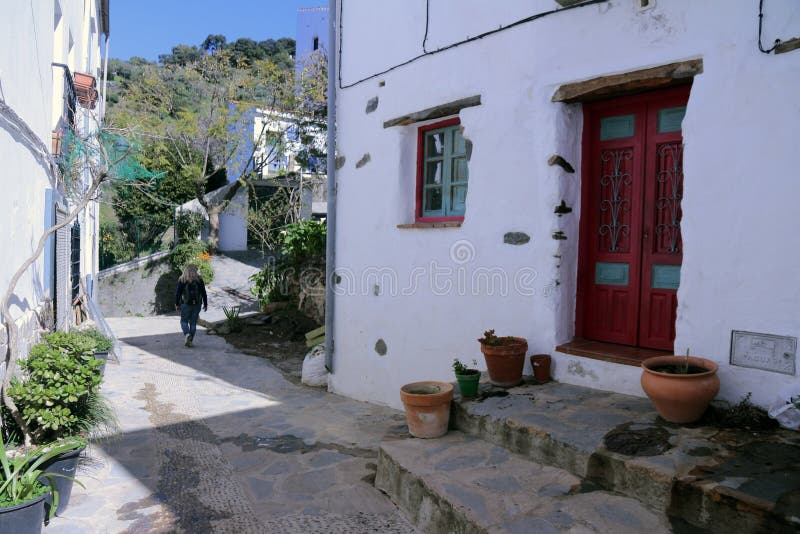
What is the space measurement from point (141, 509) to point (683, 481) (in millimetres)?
3184

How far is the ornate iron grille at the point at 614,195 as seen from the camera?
450 cm

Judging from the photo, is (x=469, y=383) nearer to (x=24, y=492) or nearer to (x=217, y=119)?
(x=24, y=492)

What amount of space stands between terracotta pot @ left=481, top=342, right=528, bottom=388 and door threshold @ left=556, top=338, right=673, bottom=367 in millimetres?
324

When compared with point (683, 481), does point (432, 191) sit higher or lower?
higher

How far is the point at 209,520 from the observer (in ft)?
11.5

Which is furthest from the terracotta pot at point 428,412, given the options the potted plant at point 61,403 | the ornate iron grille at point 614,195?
the potted plant at point 61,403

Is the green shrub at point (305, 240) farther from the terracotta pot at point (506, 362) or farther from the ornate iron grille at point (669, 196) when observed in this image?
the ornate iron grille at point (669, 196)

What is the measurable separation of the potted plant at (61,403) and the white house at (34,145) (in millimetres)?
318

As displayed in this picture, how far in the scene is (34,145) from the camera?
4.56m

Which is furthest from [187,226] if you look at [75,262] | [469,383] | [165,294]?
[469,383]

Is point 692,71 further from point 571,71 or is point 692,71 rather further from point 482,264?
point 482,264

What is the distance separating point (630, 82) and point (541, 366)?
2231 mm

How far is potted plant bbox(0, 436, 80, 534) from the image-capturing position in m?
2.70

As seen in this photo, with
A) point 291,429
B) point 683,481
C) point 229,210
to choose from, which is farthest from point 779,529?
point 229,210
